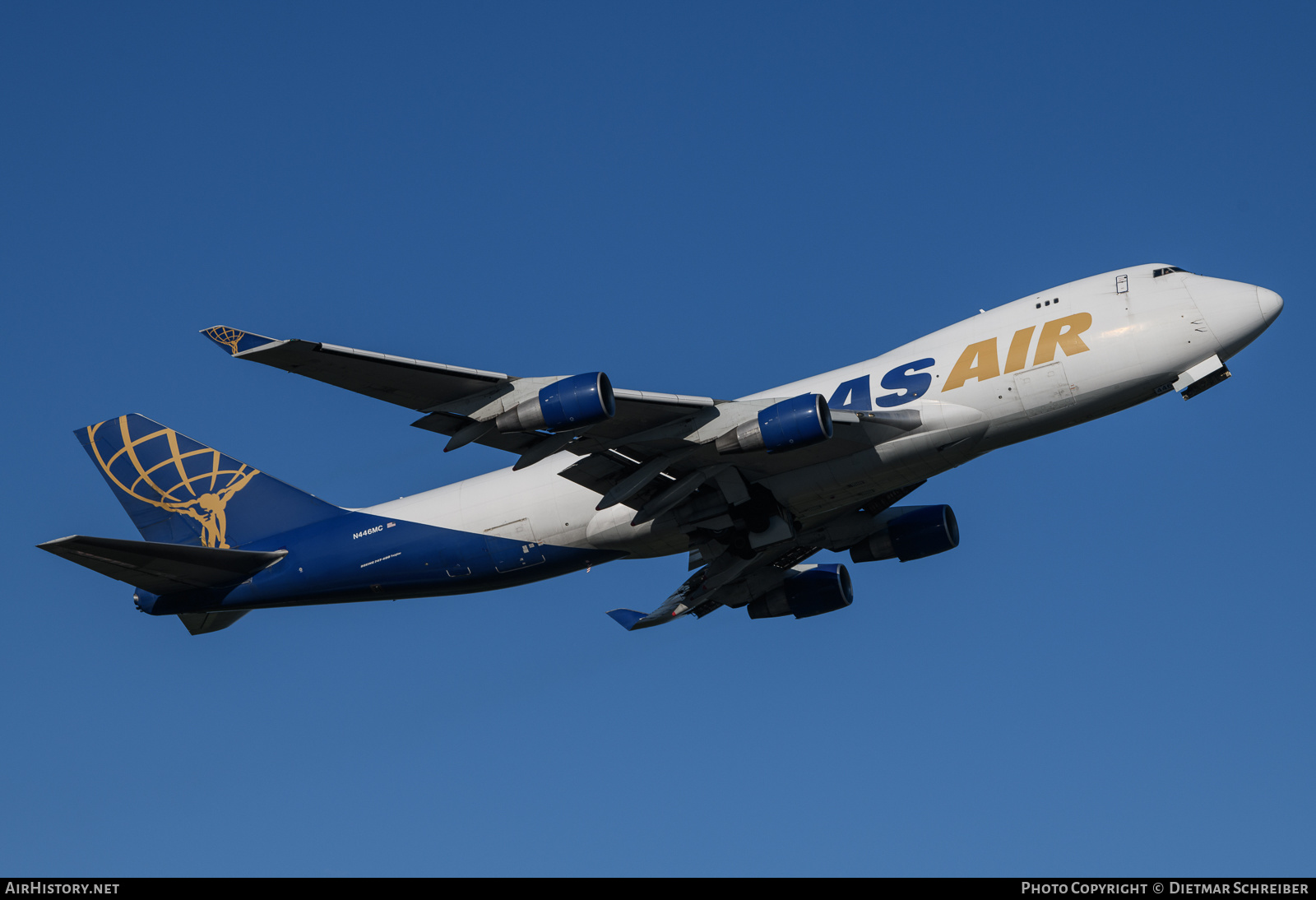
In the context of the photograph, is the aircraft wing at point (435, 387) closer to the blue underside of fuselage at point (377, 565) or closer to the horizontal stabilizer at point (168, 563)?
the blue underside of fuselage at point (377, 565)

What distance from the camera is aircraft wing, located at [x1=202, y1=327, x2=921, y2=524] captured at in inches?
1016

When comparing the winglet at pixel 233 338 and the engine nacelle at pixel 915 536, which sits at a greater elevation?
the winglet at pixel 233 338

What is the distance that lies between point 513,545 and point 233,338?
9890mm

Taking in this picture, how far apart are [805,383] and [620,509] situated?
5765 millimetres

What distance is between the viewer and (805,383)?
3162cm

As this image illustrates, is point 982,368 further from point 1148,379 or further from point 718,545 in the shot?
point 718,545

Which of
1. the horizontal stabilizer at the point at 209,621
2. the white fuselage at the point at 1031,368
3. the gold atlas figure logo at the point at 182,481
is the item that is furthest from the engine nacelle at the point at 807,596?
the gold atlas figure logo at the point at 182,481

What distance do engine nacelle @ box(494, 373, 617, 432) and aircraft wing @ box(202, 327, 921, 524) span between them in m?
0.08

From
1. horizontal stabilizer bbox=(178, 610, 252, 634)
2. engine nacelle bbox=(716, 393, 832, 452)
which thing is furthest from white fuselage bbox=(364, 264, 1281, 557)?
horizontal stabilizer bbox=(178, 610, 252, 634)

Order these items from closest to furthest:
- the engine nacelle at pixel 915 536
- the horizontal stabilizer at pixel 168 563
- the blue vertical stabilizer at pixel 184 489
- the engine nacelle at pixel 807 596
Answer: the horizontal stabilizer at pixel 168 563
the engine nacelle at pixel 915 536
the blue vertical stabilizer at pixel 184 489
the engine nacelle at pixel 807 596

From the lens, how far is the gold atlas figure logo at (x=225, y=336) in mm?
25703

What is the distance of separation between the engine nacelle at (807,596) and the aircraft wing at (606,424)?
794cm

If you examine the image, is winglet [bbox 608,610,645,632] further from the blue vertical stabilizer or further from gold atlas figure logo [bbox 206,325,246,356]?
gold atlas figure logo [bbox 206,325,246,356]

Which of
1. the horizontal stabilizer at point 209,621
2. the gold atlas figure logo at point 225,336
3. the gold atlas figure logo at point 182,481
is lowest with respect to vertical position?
the horizontal stabilizer at point 209,621
